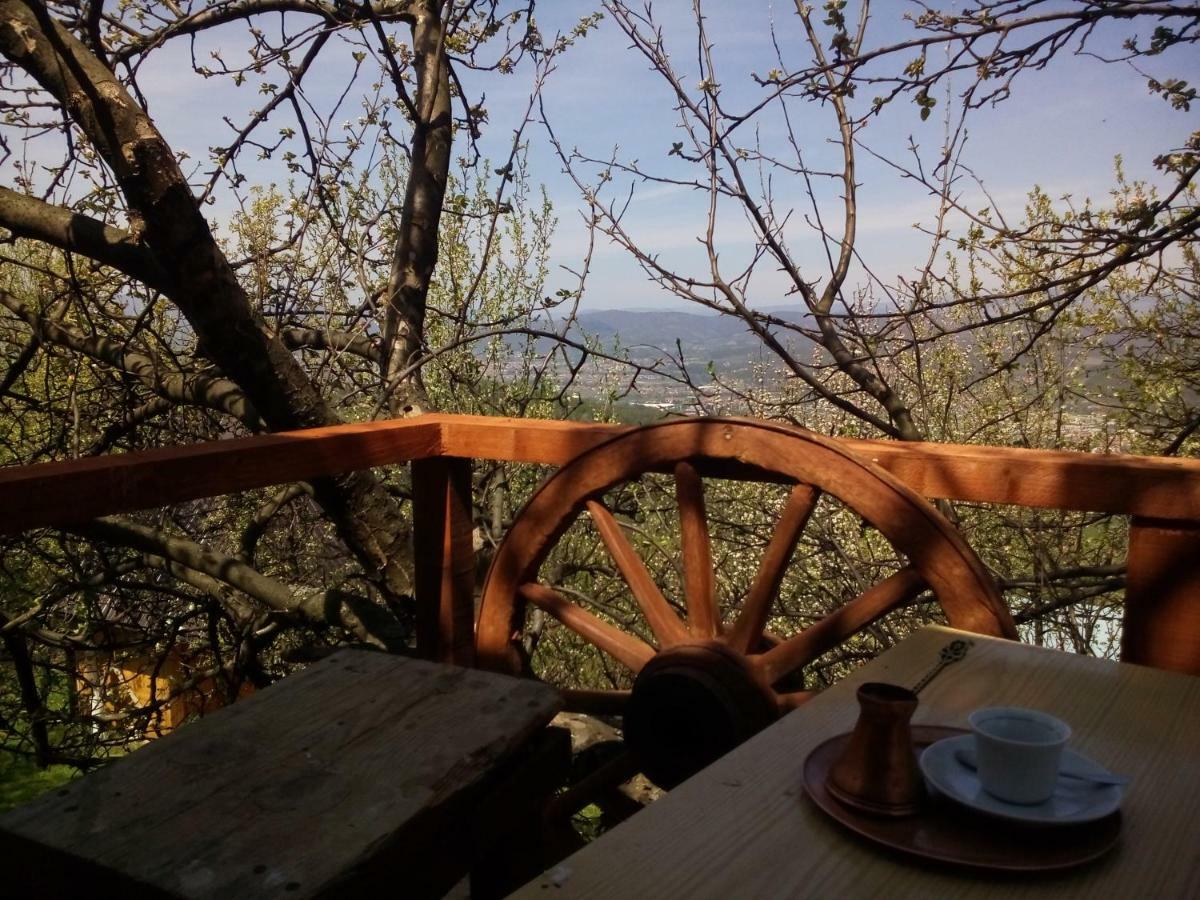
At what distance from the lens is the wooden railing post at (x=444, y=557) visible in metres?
2.44

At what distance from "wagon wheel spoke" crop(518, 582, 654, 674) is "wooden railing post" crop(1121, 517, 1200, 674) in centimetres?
87

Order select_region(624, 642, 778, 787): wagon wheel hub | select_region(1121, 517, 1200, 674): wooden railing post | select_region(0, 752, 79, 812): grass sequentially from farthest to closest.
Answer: select_region(0, 752, 79, 812): grass < select_region(624, 642, 778, 787): wagon wheel hub < select_region(1121, 517, 1200, 674): wooden railing post

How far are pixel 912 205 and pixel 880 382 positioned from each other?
0.73 m

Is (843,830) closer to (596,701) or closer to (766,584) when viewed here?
(766,584)

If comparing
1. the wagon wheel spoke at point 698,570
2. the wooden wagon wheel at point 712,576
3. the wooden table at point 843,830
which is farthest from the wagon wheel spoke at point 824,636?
the wooden table at point 843,830

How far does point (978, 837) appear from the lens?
30.7 inches

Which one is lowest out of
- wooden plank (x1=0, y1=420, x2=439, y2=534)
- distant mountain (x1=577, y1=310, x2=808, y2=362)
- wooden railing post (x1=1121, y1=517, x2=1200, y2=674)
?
wooden railing post (x1=1121, y1=517, x2=1200, y2=674)

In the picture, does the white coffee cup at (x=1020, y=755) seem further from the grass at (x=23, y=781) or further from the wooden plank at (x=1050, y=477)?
the grass at (x=23, y=781)

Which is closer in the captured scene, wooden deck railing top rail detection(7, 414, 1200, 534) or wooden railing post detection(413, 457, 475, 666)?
wooden deck railing top rail detection(7, 414, 1200, 534)

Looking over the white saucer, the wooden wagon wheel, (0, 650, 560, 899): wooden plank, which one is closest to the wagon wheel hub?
the wooden wagon wheel

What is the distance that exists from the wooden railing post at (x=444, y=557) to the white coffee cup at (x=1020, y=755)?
5.69ft

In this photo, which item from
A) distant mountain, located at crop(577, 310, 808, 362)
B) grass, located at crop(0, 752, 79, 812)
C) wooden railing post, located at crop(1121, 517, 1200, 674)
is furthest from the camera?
grass, located at crop(0, 752, 79, 812)

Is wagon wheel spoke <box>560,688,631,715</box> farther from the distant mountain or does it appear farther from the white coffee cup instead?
the distant mountain

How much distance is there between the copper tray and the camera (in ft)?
2.43
